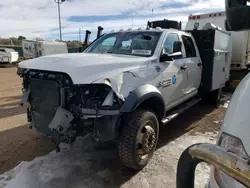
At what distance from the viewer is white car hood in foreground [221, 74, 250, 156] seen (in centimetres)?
145

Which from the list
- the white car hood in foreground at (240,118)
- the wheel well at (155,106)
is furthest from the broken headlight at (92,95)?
the white car hood in foreground at (240,118)

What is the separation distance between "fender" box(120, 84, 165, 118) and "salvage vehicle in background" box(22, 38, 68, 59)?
16.4 meters

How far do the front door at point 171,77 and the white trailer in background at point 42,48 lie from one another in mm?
15585

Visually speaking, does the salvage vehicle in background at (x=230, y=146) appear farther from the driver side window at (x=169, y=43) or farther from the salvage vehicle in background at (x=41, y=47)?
the salvage vehicle in background at (x=41, y=47)

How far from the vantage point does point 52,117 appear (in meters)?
3.34

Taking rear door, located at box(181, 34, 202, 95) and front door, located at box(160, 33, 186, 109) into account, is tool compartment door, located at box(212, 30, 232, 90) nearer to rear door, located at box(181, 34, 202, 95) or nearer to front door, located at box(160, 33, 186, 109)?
rear door, located at box(181, 34, 202, 95)

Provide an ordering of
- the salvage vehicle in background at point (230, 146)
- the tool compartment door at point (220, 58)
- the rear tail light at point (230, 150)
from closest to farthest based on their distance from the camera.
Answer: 1. the salvage vehicle in background at point (230, 146)
2. the rear tail light at point (230, 150)
3. the tool compartment door at point (220, 58)

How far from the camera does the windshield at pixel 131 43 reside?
4.21 metres

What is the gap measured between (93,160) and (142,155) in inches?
34.0

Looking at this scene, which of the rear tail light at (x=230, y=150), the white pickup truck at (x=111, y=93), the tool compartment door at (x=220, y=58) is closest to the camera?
the rear tail light at (x=230, y=150)

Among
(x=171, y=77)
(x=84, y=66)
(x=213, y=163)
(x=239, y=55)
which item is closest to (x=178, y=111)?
(x=171, y=77)

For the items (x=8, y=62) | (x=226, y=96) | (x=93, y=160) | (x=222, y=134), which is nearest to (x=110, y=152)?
(x=93, y=160)

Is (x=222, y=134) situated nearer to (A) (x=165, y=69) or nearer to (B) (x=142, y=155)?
(B) (x=142, y=155)

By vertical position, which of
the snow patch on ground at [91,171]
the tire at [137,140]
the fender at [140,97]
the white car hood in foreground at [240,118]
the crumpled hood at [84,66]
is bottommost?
the snow patch on ground at [91,171]
